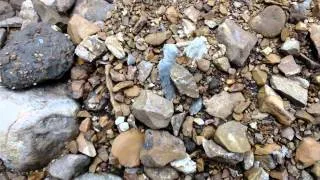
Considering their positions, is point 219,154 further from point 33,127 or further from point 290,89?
point 33,127

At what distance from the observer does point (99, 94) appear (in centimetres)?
168

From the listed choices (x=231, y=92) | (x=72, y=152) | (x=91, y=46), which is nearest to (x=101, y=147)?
(x=72, y=152)

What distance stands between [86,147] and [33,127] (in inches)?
7.6

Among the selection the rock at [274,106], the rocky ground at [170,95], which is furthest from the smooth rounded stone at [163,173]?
the rock at [274,106]

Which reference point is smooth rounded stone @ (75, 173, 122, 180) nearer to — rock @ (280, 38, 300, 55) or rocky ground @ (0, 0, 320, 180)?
rocky ground @ (0, 0, 320, 180)

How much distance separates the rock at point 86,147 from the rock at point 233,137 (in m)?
0.43

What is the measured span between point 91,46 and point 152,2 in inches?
11.2

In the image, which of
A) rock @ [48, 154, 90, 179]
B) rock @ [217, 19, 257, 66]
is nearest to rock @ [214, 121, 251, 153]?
rock @ [217, 19, 257, 66]

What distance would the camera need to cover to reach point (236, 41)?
1617 millimetres

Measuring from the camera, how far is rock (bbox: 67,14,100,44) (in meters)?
1.73

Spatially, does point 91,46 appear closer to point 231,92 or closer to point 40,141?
point 40,141

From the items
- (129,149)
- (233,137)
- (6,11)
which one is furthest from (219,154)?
(6,11)

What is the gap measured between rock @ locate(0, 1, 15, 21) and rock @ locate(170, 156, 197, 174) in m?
1.07

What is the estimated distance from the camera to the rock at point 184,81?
5.16ft
